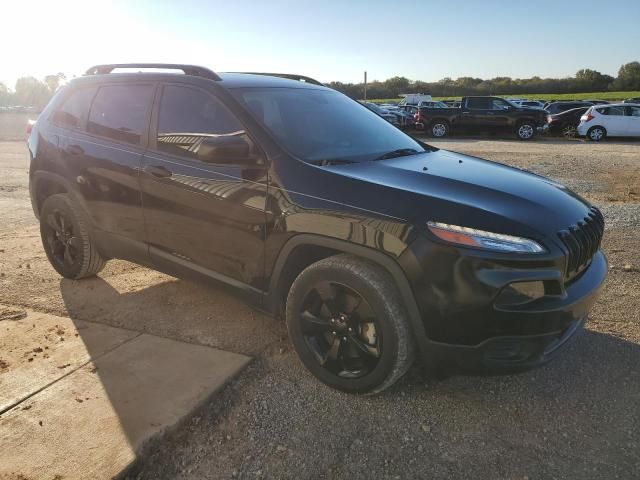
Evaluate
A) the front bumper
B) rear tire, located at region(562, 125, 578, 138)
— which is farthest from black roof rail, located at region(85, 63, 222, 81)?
rear tire, located at region(562, 125, 578, 138)

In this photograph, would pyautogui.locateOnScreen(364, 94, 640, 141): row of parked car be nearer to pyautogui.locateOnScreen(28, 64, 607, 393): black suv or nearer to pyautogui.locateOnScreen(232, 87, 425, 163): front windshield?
pyautogui.locateOnScreen(232, 87, 425, 163): front windshield

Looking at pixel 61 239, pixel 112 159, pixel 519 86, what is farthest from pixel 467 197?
pixel 519 86

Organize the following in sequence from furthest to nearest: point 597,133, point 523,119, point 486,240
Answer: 1. point 523,119
2. point 597,133
3. point 486,240

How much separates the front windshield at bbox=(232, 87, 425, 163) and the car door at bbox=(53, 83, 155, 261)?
0.91 m

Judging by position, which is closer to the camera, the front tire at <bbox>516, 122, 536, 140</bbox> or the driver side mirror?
the driver side mirror

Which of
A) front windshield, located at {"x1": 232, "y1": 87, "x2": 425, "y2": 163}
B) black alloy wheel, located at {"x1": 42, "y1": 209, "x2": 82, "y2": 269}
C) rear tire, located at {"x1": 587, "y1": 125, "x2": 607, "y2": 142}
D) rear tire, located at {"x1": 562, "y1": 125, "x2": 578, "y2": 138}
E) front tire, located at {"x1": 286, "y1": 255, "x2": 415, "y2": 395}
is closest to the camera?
front tire, located at {"x1": 286, "y1": 255, "x2": 415, "y2": 395}

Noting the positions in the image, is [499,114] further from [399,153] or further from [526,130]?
[399,153]

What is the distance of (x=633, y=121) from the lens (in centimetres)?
1867

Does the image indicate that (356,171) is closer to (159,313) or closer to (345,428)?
(345,428)

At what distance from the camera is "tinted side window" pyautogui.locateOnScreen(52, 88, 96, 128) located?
397 centimetres

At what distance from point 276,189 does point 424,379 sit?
1.40 m

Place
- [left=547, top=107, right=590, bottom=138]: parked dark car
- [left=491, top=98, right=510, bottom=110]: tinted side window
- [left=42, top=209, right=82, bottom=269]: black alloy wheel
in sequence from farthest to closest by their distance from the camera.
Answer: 1. [left=547, top=107, right=590, bottom=138]: parked dark car
2. [left=491, top=98, right=510, bottom=110]: tinted side window
3. [left=42, top=209, right=82, bottom=269]: black alloy wheel

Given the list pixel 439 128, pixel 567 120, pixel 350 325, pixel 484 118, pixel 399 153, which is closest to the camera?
pixel 350 325

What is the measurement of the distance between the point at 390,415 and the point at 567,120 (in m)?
22.1
